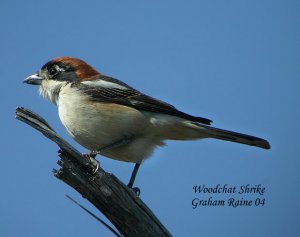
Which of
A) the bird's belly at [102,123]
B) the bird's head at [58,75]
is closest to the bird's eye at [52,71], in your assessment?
the bird's head at [58,75]

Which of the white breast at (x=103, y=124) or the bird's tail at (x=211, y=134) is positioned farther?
the white breast at (x=103, y=124)

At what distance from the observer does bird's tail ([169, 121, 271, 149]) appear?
6.14 m

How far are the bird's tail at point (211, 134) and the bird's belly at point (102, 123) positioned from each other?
1.92 feet

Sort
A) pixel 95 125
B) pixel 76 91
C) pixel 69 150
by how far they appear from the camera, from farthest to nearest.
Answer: pixel 76 91 < pixel 95 125 < pixel 69 150

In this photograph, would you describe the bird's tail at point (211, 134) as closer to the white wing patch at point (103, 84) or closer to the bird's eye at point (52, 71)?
the white wing patch at point (103, 84)

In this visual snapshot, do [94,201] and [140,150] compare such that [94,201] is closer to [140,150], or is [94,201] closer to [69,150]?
[69,150]

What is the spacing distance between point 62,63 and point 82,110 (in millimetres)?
1391

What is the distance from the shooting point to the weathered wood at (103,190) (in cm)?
470

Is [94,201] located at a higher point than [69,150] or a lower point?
lower

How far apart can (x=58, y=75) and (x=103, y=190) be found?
3.03 m

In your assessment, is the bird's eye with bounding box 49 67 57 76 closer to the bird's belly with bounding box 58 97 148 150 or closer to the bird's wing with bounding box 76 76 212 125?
the bird's wing with bounding box 76 76 212 125

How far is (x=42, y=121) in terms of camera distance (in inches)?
188

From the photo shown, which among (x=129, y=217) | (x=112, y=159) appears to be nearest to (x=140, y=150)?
(x=112, y=159)

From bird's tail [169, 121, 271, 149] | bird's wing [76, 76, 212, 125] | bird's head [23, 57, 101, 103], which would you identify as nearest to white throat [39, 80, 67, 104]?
bird's head [23, 57, 101, 103]
